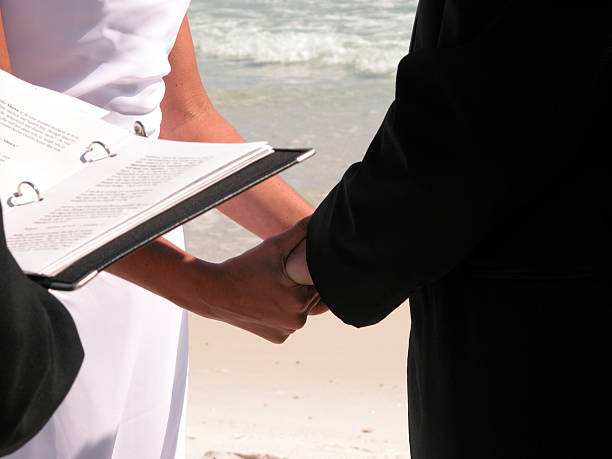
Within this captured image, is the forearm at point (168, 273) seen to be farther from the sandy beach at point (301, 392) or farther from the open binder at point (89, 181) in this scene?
the sandy beach at point (301, 392)

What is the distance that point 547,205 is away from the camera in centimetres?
109

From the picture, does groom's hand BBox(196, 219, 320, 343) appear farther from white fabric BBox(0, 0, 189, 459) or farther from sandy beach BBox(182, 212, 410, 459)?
sandy beach BBox(182, 212, 410, 459)

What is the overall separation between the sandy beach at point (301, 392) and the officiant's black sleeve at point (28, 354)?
2.25m

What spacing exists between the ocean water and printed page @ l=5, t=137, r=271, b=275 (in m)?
3.78

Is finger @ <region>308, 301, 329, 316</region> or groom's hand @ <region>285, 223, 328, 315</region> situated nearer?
groom's hand @ <region>285, 223, 328, 315</region>

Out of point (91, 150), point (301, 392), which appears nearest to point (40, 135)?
point (91, 150)

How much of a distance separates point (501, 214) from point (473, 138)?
0.09 metres

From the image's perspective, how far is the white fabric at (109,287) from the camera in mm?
1536

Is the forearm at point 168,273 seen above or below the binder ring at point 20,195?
below

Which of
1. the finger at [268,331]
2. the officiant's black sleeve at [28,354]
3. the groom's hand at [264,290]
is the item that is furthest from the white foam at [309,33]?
the officiant's black sleeve at [28,354]

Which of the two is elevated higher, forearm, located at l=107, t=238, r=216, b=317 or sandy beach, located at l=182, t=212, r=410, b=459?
forearm, located at l=107, t=238, r=216, b=317

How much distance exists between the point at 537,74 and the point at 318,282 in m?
0.40

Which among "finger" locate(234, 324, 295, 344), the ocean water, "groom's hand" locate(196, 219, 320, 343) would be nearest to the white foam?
the ocean water

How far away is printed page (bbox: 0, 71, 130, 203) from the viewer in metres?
1.18
